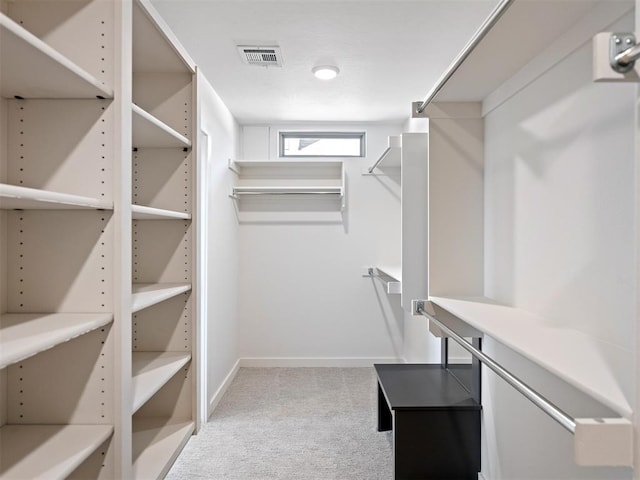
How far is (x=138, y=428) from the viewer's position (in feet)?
5.52

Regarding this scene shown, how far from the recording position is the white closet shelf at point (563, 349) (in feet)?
2.40

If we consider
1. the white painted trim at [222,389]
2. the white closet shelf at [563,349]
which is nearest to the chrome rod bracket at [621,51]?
the white closet shelf at [563,349]

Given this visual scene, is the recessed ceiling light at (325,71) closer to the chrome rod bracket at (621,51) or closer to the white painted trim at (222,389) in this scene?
the chrome rod bracket at (621,51)

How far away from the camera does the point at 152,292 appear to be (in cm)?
147

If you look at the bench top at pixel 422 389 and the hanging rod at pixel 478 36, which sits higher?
the hanging rod at pixel 478 36

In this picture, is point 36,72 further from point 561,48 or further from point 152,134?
point 561,48

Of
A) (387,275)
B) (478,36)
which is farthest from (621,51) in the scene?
(387,275)

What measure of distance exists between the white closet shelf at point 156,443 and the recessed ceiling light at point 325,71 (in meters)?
2.18

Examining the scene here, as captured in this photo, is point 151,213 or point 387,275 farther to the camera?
point 387,275

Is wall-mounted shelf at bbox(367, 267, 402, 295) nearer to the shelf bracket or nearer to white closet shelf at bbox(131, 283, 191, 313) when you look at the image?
white closet shelf at bbox(131, 283, 191, 313)

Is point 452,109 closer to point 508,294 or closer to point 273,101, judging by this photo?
point 508,294

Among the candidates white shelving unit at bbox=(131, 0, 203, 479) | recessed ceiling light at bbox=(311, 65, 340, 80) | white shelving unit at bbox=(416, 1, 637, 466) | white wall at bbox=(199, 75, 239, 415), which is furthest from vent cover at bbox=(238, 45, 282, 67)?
white shelving unit at bbox=(416, 1, 637, 466)

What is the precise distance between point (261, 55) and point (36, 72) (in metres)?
1.67

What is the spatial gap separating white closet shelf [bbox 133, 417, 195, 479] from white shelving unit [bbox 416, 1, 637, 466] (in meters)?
1.15
